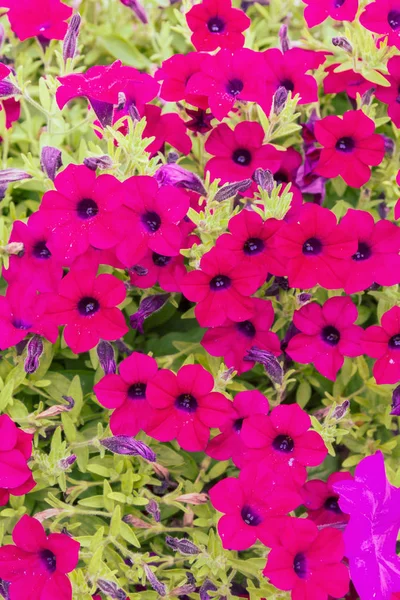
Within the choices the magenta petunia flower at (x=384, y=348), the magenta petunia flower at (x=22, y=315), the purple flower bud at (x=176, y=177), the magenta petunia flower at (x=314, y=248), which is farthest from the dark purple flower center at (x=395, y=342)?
the magenta petunia flower at (x=22, y=315)

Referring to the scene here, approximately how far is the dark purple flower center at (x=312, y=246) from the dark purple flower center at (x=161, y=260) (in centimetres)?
18

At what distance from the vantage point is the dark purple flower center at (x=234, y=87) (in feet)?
3.22

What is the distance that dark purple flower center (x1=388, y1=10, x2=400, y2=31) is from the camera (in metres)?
1.05

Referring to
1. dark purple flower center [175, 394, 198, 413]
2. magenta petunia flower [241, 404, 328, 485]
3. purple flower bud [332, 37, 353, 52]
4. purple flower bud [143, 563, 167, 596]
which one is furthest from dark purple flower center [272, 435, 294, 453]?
purple flower bud [332, 37, 353, 52]

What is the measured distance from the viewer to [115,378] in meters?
0.92

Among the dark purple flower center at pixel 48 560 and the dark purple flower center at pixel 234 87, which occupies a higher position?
the dark purple flower center at pixel 234 87

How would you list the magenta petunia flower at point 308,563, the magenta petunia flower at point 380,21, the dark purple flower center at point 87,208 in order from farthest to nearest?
the magenta petunia flower at point 380,21 < the dark purple flower center at point 87,208 < the magenta petunia flower at point 308,563

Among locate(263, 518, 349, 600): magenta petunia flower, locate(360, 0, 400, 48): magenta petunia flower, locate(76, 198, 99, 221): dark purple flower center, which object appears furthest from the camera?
locate(360, 0, 400, 48): magenta petunia flower

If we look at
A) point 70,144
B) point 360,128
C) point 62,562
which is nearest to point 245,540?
point 62,562

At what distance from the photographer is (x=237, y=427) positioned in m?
0.95

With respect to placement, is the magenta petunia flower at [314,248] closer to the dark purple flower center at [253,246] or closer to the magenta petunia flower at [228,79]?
the dark purple flower center at [253,246]

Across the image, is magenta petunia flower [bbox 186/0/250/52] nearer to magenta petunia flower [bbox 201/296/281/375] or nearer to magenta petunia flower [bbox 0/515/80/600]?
magenta petunia flower [bbox 201/296/281/375]

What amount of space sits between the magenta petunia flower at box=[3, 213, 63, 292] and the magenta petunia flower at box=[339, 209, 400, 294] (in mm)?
367

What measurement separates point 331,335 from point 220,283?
173 millimetres
